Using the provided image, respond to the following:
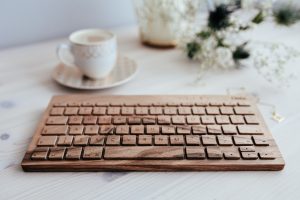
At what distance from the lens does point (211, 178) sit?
0.44 meters

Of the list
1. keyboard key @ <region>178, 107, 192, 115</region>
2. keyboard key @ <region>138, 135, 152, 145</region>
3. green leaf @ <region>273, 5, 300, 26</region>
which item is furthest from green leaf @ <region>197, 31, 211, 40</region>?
keyboard key @ <region>138, 135, 152, 145</region>

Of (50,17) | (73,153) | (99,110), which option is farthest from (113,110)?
(50,17)

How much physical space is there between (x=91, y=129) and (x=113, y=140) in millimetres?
48

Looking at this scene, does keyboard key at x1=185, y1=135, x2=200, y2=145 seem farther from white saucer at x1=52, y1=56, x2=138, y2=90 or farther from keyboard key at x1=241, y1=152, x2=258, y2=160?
white saucer at x1=52, y1=56, x2=138, y2=90

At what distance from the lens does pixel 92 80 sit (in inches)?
26.8

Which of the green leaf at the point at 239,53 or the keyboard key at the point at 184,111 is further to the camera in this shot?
the green leaf at the point at 239,53

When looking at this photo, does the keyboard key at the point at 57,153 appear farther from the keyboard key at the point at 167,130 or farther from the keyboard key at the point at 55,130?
the keyboard key at the point at 167,130

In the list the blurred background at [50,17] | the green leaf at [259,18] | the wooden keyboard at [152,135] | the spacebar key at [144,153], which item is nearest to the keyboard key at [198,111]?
the wooden keyboard at [152,135]

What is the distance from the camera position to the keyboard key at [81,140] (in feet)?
1.54

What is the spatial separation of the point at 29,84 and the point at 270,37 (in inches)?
27.1

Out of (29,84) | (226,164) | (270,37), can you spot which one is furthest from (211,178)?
(270,37)

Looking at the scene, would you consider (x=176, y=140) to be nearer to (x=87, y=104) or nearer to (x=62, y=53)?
(x=87, y=104)

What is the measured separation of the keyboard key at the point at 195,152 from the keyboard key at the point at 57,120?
0.70ft

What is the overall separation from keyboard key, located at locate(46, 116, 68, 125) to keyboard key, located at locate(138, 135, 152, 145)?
14 cm
